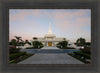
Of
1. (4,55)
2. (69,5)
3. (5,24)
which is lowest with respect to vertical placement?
(4,55)

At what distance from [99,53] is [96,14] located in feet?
3.71

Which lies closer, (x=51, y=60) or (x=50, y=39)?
(x=51, y=60)

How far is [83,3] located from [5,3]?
7.42 ft

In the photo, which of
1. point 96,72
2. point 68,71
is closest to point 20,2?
point 68,71

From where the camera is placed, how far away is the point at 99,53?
2.44 m

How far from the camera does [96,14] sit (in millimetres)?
2531

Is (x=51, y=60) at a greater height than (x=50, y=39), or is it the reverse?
(x=50, y=39)

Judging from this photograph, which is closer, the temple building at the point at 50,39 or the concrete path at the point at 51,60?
the concrete path at the point at 51,60

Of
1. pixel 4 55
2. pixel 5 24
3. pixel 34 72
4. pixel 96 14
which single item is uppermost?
pixel 96 14

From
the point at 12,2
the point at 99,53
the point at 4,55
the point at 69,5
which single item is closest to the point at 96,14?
the point at 69,5

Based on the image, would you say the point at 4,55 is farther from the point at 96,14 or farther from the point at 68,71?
the point at 96,14

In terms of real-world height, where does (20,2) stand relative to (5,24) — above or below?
above

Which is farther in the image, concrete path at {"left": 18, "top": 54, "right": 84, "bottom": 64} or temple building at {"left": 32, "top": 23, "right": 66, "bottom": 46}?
temple building at {"left": 32, "top": 23, "right": 66, "bottom": 46}

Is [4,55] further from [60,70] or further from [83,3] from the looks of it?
[83,3]
